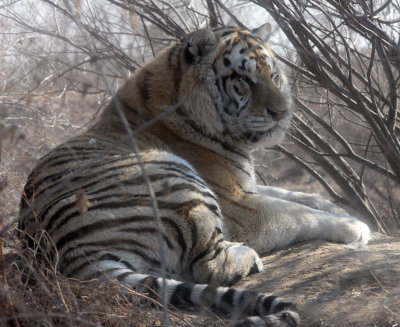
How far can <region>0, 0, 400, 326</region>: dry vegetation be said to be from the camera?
8.17 feet

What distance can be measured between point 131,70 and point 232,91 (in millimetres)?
1595

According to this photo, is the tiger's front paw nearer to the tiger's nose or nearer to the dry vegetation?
the dry vegetation

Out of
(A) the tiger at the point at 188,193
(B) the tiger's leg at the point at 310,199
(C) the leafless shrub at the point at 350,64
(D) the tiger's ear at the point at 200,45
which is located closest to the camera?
(A) the tiger at the point at 188,193

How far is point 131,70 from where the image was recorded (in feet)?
18.2

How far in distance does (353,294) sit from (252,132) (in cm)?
175

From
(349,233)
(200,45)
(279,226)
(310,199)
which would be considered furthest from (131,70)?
(349,233)

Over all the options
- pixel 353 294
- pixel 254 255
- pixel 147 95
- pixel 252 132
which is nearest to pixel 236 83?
pixel 252 132

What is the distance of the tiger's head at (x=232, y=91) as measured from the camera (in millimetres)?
4215

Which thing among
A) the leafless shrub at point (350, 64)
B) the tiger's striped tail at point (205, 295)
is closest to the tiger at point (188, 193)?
the tiger's striped tail at point (205, 295)

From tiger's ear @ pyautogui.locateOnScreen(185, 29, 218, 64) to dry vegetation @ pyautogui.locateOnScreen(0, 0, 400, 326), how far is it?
399 mm

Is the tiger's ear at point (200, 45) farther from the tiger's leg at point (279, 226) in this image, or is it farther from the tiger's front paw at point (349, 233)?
the tiger's front paw at point (349, 233)

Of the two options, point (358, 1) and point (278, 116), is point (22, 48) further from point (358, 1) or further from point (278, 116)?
point (358, 1)

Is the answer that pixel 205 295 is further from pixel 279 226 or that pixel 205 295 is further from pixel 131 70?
pixel 131 70

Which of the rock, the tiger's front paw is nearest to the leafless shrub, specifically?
the tiger's front paw
